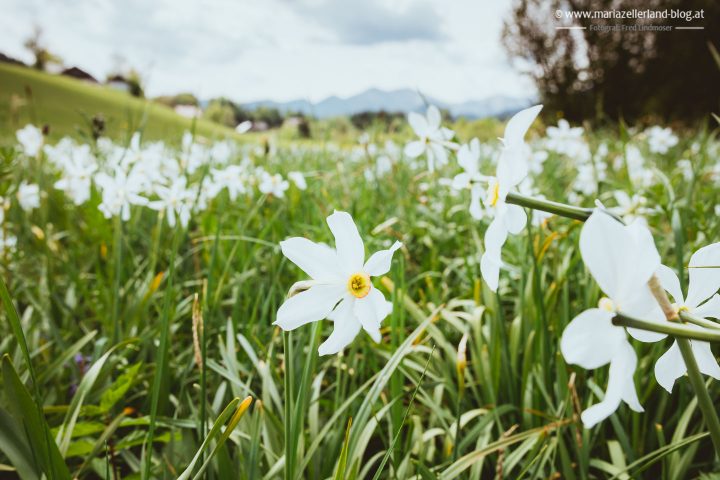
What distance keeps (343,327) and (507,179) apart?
13.7 inches

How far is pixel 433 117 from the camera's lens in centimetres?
198

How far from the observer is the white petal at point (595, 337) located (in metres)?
0.44

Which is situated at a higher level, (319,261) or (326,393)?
(319,261)

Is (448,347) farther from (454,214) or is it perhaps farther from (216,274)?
(454,214)

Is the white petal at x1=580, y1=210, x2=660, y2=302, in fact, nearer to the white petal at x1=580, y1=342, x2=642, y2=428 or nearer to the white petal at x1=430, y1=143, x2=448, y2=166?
the white petal at x1=580, y1=342, x2=642, y2=428

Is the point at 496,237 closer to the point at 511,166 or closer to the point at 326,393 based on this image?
the point at 511,166

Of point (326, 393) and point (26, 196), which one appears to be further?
point (26, 196)

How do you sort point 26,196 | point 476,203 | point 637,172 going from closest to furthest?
point 476,203 → point 26,196 → point 637,172

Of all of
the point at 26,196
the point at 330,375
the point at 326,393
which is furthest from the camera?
the point at 26,196

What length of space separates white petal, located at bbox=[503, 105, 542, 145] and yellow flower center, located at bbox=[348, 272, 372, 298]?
316 millimetres

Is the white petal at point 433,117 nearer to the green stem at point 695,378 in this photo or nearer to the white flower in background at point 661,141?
the green stem at point 695,378

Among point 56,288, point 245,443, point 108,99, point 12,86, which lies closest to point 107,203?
point 56,288

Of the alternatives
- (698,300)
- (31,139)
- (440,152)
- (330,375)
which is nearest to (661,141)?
(440,152)

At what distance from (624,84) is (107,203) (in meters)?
20.2
